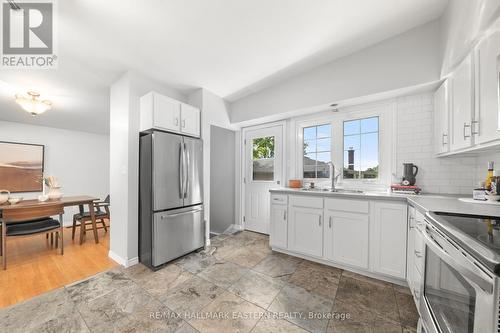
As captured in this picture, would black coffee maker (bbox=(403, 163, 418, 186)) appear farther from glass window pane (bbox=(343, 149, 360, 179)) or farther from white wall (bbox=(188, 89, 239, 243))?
white wall (bbox=(188, 89, 239, 243))

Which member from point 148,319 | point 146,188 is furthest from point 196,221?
point 148,319

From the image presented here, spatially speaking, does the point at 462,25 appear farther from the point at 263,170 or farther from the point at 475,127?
the point at 263,170

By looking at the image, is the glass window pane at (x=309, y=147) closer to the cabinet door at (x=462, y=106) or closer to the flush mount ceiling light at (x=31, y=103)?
the cabinet door at (x=462, y=106)

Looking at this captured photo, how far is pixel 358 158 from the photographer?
2.74 metres

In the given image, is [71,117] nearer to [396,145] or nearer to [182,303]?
[182,303]

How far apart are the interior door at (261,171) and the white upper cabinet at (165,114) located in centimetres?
141

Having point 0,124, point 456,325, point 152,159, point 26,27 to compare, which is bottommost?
point 456,325

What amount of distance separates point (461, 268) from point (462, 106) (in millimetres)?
1540

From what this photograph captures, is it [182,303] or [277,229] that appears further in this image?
[277,229]

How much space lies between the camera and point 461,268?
2.61ft

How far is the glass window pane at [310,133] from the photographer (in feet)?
10.4

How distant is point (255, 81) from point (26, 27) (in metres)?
2.57

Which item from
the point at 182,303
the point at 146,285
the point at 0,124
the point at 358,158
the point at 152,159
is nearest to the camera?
the point at 182,303

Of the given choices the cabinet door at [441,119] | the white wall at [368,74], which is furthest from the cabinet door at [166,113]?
the cabinet door at [441,119]
